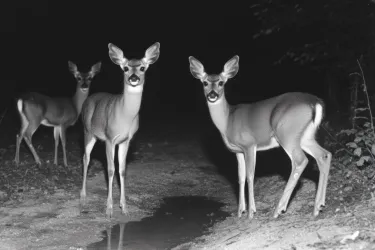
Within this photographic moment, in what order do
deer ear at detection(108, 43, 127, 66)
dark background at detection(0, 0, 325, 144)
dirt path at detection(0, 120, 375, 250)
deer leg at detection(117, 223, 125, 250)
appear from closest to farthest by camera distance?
dirt path at detection(0, 120, 375, 250), deer leg at detection(117, 223, 125, 250), deer ear at detection(108, 43, 127, 66), dark background at detection(0, 0, 325, 144)

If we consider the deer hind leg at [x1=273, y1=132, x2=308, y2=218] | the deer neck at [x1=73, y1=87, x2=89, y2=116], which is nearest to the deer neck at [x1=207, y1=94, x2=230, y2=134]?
the deer hind leg at [x1=273, y1=132, x2=308, y2=218]

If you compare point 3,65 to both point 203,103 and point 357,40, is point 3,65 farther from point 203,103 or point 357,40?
point 357,40

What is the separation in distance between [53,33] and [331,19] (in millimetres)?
23793

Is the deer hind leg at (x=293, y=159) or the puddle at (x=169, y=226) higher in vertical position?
the deer hind leg at (x=293, y=159)

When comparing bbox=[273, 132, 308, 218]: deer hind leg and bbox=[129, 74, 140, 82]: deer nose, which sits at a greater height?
bbox=[129, 74, 140, 82]: deer nose

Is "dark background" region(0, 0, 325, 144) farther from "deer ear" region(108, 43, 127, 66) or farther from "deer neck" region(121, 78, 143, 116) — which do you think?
"deer neck" region(121, 78, 143, 116)

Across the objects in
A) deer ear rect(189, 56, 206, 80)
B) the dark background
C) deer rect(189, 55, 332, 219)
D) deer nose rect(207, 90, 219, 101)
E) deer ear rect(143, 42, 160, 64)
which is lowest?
the dark background

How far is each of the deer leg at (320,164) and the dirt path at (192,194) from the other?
0.45 feet

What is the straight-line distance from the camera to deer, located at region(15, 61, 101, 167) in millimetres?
11477

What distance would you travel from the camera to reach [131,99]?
8.16 meters

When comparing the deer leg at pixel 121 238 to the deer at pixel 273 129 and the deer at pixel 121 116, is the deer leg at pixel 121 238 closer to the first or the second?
the deer at pixel 121 116

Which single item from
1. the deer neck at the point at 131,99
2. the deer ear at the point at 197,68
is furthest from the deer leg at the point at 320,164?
the deer neck at the point at 131,99

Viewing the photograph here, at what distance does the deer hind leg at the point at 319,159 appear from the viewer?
6.77m

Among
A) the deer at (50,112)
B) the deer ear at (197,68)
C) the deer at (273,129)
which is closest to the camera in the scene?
the deer at (273,129)
